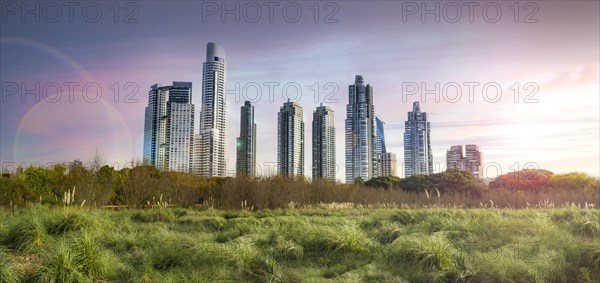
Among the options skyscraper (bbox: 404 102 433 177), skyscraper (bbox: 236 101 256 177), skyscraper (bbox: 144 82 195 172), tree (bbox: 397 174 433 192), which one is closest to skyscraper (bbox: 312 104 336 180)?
skyscraper (bbox: 236 101 256 177)

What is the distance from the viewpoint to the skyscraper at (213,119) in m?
28.2

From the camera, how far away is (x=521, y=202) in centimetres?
1697

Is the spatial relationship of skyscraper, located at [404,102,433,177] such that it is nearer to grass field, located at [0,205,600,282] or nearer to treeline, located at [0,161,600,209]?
treeline, located at [0,161,600,209]

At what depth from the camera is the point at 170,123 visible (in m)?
28.7

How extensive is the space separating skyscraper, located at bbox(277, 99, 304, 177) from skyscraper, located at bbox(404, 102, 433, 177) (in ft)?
25.8

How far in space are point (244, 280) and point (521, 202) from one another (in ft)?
48.5

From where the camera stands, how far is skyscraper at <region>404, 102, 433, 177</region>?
31734mm

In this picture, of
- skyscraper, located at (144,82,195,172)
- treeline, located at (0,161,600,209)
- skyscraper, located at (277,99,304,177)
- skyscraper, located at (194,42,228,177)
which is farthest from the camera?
skyscraper, located at (277,99,304,177)

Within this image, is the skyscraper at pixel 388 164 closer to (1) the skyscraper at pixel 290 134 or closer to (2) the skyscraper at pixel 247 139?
(1) the skyscraper at pixel 290 134

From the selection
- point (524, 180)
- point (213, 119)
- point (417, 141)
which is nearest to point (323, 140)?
point (417, 141)

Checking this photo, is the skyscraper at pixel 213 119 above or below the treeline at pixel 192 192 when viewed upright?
above

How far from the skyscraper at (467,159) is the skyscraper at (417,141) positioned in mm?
3908

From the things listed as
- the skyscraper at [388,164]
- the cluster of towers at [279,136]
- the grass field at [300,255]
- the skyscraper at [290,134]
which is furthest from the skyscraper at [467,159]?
the grass field at [300,255]

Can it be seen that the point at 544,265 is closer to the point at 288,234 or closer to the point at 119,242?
the point at 288,234
